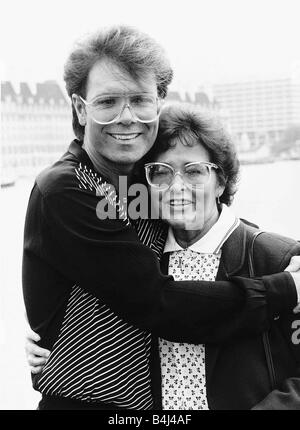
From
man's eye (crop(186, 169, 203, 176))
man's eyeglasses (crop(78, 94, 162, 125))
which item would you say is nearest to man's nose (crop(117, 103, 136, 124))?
man's eyeglasses (crop(78, 94, 162, 125))

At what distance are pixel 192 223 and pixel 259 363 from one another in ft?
1.49

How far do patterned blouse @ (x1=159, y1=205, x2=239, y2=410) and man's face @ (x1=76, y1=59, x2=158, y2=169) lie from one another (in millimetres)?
325

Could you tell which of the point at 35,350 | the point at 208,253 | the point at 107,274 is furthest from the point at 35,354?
the point at 208,253

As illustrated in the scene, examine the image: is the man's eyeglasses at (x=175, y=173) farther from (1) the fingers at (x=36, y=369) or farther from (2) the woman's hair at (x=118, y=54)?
(1) the fingers at (x=36, y=369)

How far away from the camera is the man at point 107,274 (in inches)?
53.8

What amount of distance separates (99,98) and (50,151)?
1630 millimetres

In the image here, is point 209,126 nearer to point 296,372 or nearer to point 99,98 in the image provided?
point 99,98

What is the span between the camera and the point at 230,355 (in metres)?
1.48

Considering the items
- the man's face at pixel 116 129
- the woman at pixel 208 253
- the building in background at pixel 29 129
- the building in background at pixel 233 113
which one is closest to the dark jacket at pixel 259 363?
→ the woman at pixel 208 253

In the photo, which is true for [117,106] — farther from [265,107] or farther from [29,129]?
[29,129]

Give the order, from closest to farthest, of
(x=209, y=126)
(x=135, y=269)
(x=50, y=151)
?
(x=135, y=269), (x=209, y=126), (x=50, y=151)

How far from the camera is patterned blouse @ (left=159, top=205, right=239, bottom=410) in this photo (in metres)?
1.49

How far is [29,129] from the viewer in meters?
3.17

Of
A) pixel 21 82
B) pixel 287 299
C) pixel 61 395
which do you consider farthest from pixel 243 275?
pixel 21 82
